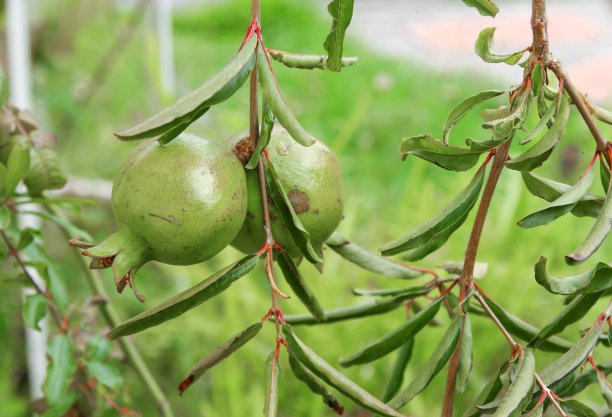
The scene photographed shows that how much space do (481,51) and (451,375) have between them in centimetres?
26

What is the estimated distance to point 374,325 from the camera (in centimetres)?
169

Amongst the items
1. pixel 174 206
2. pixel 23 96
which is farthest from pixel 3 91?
pixel 23 96

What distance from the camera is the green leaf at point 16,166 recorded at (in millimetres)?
726

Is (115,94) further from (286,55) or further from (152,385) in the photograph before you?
(286,55)

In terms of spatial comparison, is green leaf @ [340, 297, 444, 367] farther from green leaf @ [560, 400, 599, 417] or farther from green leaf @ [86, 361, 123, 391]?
green leaf @ [86, 361, 123, 391]

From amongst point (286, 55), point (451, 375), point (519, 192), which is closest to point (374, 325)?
point (519, 192)

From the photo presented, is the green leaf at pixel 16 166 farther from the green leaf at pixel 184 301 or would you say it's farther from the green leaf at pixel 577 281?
the green leaf at pixel 577 281

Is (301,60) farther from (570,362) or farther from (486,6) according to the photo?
(570,362)

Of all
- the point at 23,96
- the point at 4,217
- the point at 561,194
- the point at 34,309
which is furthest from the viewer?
the point at 23,96

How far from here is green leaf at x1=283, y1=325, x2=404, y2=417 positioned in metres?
0.56

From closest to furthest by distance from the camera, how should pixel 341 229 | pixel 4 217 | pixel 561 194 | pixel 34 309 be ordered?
pixel 561 194 < pixel 4 217 < pixel 34 309 < pixel 341 229

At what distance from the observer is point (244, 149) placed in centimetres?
59

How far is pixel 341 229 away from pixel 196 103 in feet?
4.24

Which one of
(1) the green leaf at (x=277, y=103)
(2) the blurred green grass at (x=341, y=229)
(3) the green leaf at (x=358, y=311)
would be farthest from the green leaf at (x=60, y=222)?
(1) the green leaf at (x=277, y=103)
